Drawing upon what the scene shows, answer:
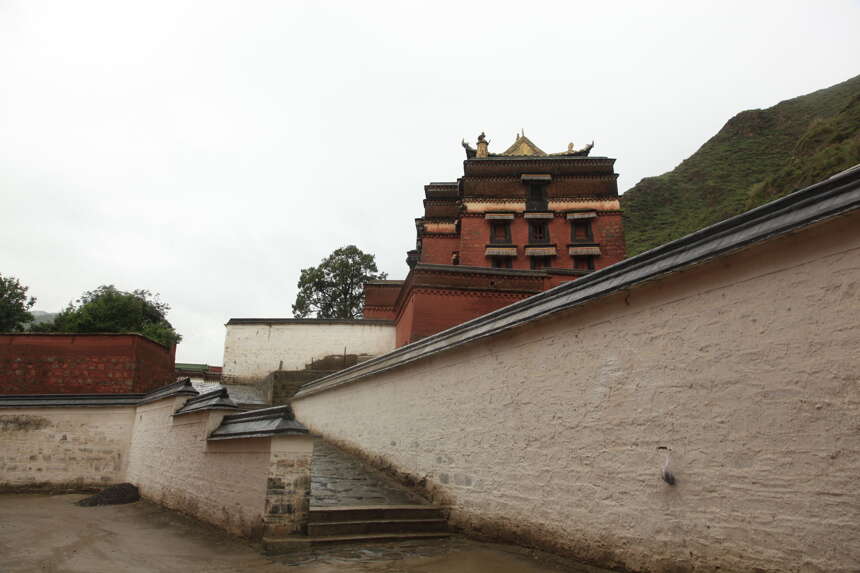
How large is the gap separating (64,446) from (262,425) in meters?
9.04

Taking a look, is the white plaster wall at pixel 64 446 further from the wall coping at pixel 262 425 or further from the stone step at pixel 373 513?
the stone step at pixel 373 513

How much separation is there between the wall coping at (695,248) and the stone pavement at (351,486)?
2226mm

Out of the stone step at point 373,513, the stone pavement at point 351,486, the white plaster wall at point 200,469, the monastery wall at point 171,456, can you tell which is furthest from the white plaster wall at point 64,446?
the stone step at point 373,513

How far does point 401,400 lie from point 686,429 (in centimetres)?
513

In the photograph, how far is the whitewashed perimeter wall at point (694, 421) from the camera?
317 cm

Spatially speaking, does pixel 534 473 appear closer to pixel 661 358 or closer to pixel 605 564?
pixel 605 564

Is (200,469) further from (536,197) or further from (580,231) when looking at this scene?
(536,197)

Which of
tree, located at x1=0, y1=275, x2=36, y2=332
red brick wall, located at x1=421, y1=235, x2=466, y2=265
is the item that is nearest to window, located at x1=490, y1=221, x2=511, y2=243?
red brick wall, located at x1=421, y1=235, x2=466, y2=265

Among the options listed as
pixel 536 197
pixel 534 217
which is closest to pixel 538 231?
pixel 534 217

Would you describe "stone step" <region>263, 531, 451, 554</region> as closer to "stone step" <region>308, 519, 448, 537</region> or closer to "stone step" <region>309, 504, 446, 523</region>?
"stone step" <region>308, 519, 448, 537</region>

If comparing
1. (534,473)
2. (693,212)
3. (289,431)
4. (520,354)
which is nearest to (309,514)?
(289,431)

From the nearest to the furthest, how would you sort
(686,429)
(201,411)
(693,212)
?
(686,429) → (201,411) → (693,212)

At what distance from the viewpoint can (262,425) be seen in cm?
612

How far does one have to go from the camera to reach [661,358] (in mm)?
4262
